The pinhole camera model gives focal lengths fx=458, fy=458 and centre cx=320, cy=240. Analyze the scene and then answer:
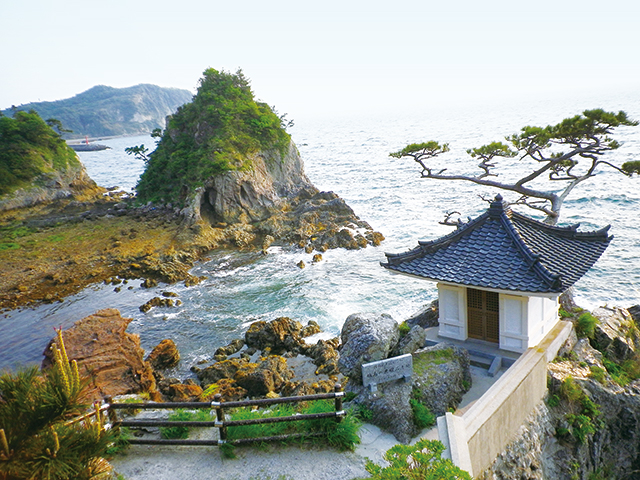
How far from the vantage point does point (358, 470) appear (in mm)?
9039

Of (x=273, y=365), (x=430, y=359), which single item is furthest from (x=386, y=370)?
(x=273, y=365)

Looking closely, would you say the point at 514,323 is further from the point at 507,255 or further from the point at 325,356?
the point at 325,356

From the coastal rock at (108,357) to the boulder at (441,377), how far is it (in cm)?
1135

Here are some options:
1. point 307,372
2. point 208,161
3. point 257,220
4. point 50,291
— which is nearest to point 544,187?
point 257,220

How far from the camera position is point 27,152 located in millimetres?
56188

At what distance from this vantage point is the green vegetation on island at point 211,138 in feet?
152

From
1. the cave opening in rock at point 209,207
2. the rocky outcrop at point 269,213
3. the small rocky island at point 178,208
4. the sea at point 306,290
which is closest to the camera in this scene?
the sea at point 306,290

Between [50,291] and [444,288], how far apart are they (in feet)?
87.5

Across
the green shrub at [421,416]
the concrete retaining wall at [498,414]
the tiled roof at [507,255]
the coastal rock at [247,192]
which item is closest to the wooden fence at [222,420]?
the green shrub at [421,416]

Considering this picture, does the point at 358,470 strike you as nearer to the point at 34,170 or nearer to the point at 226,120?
the point at 226,120

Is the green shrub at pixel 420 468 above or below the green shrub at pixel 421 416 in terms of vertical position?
above

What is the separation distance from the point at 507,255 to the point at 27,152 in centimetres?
6035

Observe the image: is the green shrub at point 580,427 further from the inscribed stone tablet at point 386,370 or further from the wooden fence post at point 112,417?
the wooden fence post at point 112,417

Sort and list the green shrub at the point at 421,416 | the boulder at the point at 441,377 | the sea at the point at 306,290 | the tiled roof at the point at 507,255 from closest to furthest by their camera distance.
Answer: the green shrub at the point at 421,416 < the boulder at the point at 441,377 < the tiled roof at the point at 507,255 < the sea at the point at 306,290
